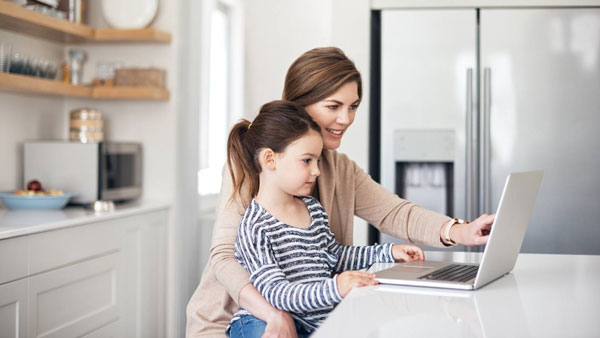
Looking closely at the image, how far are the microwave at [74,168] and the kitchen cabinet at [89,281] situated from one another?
0.21m

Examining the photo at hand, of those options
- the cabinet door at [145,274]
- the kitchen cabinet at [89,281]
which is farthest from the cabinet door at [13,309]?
the cabinet door at [145,274]

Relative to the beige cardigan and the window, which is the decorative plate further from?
the beige cardigan

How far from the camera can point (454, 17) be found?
3.15 metres

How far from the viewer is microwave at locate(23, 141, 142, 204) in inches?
118

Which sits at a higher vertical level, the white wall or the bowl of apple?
the white wall

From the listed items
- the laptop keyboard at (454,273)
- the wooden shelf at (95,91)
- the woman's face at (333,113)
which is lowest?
the laptop keyboard at (454,273)

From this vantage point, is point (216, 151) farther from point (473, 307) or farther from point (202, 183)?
point (473, 307)

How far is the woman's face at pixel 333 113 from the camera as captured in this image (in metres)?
1.79

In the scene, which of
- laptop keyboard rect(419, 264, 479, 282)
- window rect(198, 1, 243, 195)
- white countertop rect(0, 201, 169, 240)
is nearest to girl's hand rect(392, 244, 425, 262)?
laptop keyboard rect(419, 264, 479, 282)

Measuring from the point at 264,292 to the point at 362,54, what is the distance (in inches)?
79.2

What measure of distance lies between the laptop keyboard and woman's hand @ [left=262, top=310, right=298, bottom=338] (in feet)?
0.94

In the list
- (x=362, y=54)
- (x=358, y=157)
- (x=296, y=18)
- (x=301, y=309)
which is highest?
(x=296, y=18)

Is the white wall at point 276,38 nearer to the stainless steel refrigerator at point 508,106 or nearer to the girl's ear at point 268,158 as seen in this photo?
the stainless steel refrigerator at point 508,106

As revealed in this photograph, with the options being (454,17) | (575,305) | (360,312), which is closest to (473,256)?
(575,305)
